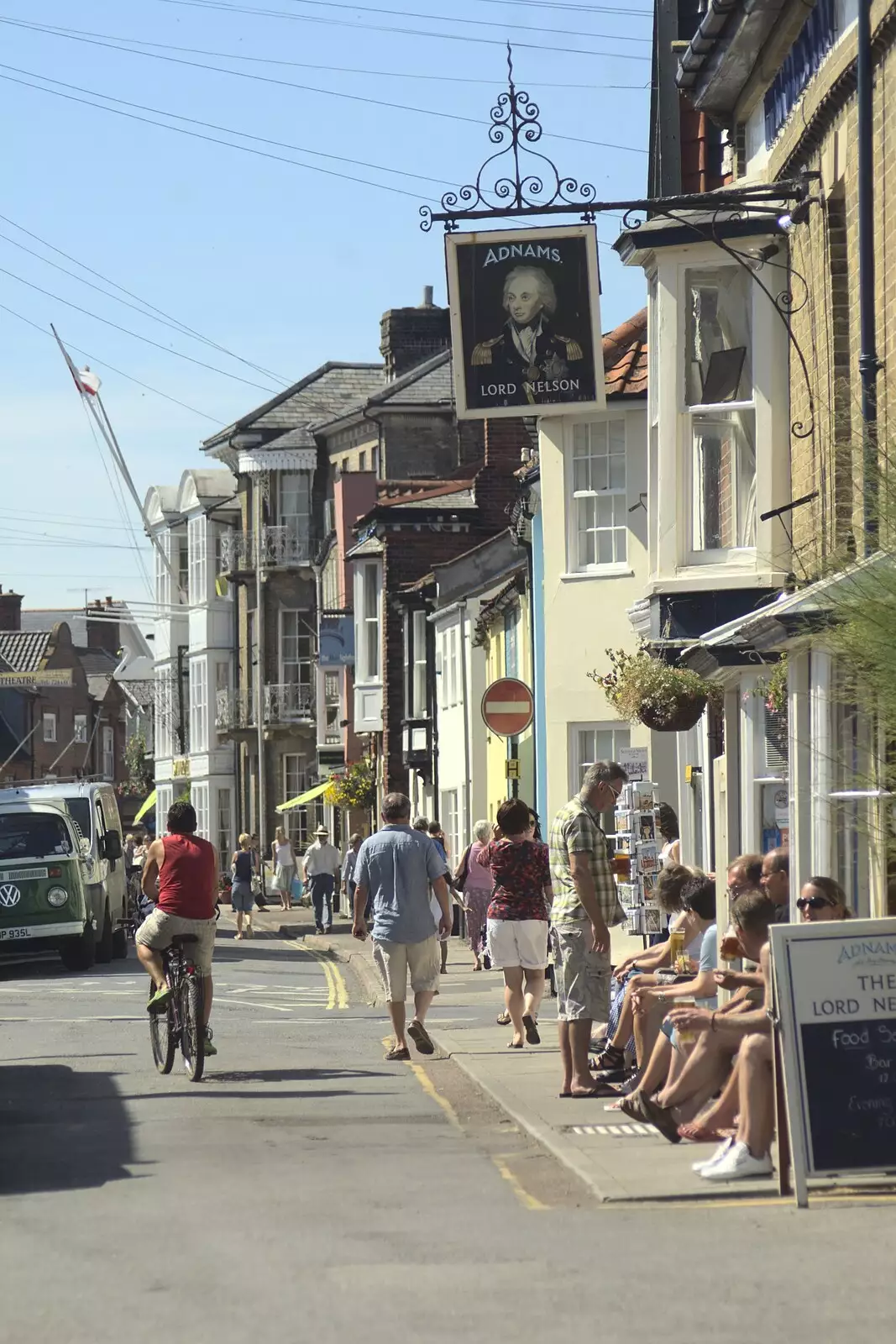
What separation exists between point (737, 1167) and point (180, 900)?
572 cm

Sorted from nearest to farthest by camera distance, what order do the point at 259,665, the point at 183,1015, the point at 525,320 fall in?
the point at 183,1015
the point at 525,320
the point at 259,665

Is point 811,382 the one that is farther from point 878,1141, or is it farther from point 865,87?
point 878,1141

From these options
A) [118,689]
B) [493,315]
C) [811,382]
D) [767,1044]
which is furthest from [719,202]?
[118,689]

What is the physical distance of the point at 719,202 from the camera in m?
14.3

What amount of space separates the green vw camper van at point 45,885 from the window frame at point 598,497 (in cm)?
790

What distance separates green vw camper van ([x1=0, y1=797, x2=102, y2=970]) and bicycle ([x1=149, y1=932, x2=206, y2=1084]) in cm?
1355

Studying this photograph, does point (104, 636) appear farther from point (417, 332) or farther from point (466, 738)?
point (466, 738)

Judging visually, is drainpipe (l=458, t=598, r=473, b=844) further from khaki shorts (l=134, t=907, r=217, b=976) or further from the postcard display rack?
khaki shorts (l=134, t=907, r=217, b=976)

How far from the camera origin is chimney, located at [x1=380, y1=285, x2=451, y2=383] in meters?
57.8

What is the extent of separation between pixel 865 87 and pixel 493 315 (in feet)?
13.8

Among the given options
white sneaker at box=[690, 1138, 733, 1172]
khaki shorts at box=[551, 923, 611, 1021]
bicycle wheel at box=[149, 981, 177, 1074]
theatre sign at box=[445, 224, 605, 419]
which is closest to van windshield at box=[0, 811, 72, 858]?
theatre sign at box=[445, 224, 605, 419]

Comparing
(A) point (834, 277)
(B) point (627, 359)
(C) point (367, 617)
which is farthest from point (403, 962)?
(C) point (367, 617)

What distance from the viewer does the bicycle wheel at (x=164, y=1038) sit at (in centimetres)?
1390

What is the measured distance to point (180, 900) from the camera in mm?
13867
